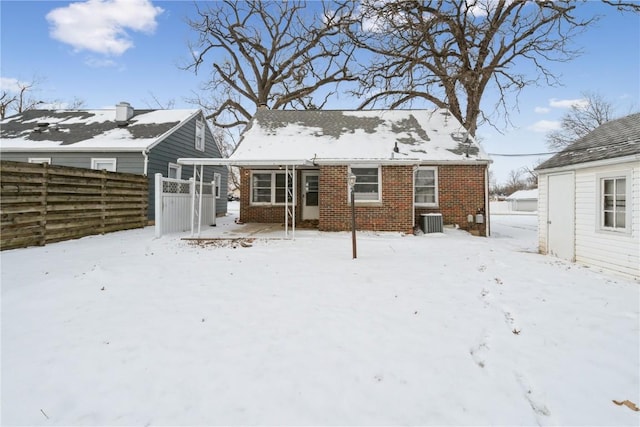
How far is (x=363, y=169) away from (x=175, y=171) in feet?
31.7

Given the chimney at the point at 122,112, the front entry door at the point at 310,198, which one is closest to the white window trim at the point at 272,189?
the front entry door at the point at 310,198

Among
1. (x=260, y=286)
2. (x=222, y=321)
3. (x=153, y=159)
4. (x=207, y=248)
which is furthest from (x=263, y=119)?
(x=222, y=321)

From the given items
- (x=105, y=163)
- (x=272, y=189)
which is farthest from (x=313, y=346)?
(x=105, y=163)

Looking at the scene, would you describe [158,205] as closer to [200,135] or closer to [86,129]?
[86,129]

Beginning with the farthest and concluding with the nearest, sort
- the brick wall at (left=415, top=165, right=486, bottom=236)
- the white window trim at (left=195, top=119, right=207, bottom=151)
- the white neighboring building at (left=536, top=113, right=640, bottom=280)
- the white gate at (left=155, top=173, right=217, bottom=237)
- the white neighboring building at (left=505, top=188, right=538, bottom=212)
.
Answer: the white neighboring building at (left=505, top=188, right=538, bottom=212), the white window trim at (left=195, top=119, right=207, bottom=151), the brick wall at (left=415, top=165, right=486, bottom=236), the white gate at (left=155, top=173, right=217, bottom=237), the white neighboring building at (left=536, top=113, right=640, bottom=280)

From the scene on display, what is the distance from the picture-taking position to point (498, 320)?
4.02 meters

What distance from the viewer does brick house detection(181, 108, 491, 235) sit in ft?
37.6

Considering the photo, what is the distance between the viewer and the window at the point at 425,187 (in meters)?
13.0

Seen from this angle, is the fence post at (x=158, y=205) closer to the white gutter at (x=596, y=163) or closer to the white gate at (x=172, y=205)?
the white gate at (x=172, y=205)

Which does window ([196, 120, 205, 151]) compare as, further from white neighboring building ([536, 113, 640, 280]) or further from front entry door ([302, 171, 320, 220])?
white neighboring building ([536, 113, 640, 280])

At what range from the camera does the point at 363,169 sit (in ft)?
38.6

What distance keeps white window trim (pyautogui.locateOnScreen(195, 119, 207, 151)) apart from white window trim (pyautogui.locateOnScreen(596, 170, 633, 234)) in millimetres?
17122

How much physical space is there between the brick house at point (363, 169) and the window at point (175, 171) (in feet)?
13.3

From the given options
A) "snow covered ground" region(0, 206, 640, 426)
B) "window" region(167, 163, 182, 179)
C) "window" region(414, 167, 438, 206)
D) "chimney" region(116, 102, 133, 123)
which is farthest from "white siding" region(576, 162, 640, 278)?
"chimney" region(116, 102, 133, 123)
